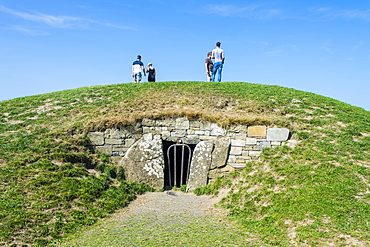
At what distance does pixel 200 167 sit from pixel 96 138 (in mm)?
4562

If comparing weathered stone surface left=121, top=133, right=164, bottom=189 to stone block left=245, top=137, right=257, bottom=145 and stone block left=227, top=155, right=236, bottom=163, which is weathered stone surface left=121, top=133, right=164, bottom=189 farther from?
stone block left=245, top=137, right=257, bottom=145

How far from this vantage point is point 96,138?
12.7 metres

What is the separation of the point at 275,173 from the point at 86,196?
653 centimetres

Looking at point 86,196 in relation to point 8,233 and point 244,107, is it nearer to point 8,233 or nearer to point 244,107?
point 8,233

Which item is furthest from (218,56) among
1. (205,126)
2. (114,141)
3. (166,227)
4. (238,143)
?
(166,227)

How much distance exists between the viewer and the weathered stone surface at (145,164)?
12039mm

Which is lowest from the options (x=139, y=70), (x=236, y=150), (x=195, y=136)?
(x=236, y=150)

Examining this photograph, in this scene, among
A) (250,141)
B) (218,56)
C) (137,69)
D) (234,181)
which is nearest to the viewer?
(234,181)

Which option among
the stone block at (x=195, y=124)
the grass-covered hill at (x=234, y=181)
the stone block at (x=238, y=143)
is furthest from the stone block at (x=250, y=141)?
the stone block at (x=195, y=124)

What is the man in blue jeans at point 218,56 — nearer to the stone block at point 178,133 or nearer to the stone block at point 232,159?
the stone block at point 178,133

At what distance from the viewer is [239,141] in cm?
1267

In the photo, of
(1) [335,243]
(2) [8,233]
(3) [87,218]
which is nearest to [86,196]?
(3) [87,218]

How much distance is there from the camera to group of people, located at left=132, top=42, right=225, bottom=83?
17188 mm

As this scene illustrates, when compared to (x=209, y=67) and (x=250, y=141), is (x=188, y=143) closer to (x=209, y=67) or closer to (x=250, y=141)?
(x=250, y=141)
